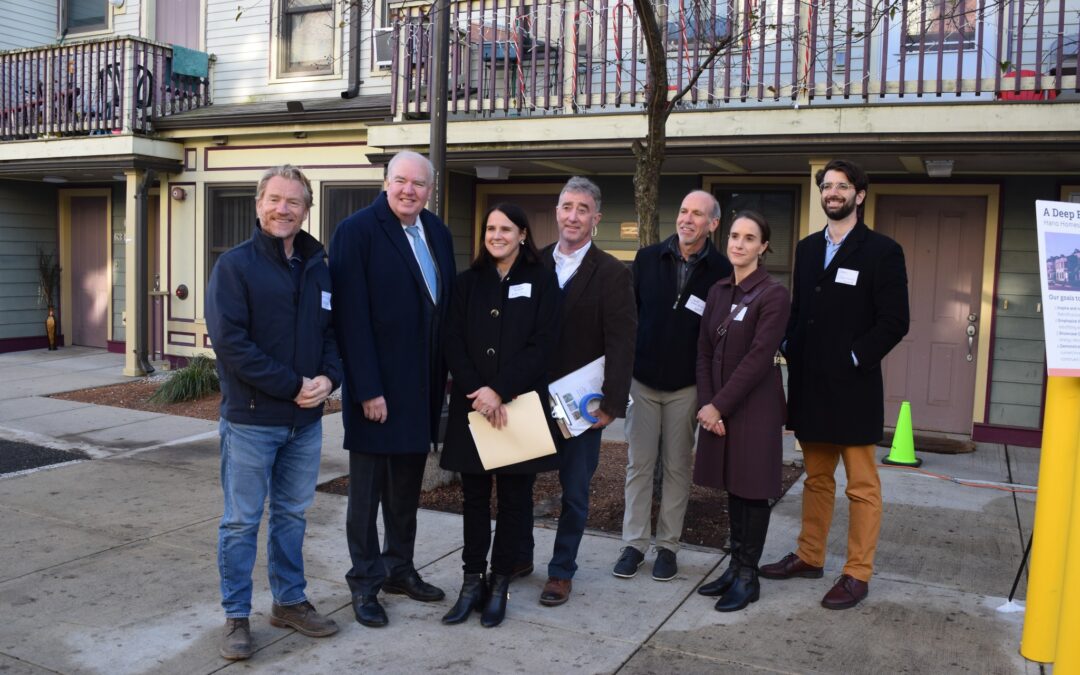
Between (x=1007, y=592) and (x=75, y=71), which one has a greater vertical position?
(x=75, y=71)

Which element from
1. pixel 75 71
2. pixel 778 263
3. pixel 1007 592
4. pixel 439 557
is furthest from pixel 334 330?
pixel 75 71

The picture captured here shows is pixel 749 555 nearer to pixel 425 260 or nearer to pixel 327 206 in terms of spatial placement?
pixel 425 260

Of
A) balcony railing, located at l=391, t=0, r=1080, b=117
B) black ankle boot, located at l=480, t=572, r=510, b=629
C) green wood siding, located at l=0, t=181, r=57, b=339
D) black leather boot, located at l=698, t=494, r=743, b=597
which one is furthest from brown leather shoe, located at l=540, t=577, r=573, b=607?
green wood siding, located at l=0, t=181, r=57, b=339

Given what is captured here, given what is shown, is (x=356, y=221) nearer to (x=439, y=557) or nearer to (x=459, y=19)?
(x=439, y=557)

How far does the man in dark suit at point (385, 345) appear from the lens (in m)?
4.01

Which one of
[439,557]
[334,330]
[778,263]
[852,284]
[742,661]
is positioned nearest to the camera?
[742,661]

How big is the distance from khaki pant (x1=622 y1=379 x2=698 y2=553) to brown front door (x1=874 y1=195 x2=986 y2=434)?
490 cm

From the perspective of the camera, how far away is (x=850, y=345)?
4402 millimetres

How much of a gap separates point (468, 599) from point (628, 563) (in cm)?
98

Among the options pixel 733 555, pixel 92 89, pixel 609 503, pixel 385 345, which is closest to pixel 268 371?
pixel 385 345

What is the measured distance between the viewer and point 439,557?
5.05 metres

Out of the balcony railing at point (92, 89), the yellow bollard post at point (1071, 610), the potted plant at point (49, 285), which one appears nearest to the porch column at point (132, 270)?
the balcony railing at point (92, 89)

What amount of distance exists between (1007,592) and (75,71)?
40.1 ft

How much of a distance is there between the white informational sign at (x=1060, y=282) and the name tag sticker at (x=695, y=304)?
1498 millimetres
